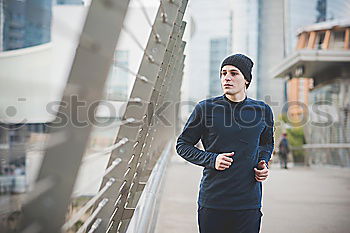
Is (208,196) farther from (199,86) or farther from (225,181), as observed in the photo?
(199,86)

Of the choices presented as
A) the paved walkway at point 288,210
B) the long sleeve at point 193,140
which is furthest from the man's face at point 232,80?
the paved walkway at point 288,210

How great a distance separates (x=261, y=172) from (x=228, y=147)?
13 cm

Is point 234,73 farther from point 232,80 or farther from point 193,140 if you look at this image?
point 193,140

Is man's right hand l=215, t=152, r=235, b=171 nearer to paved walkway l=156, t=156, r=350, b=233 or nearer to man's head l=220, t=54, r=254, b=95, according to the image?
man's head l=220, t=54, r=254, b=95

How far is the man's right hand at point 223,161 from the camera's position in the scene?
1.77 meters

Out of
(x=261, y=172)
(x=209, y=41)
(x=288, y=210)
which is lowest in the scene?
(x=288, y=210)

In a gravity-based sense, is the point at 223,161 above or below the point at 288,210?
above

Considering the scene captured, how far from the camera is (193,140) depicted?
1938 mm

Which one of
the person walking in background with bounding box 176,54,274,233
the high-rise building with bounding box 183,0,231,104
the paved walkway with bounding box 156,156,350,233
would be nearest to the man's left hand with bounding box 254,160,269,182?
the person walking in background with bounding box 176,54,274,233

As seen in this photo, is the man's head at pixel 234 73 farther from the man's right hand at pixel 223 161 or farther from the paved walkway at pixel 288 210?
the paved walkway at pixel 288 210

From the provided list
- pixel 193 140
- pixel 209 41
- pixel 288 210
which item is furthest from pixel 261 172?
pixel 209 41

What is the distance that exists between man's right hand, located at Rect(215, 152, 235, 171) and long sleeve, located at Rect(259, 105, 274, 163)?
0.21m

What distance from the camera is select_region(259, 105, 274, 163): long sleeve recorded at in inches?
77.4

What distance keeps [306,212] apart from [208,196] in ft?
11.1
